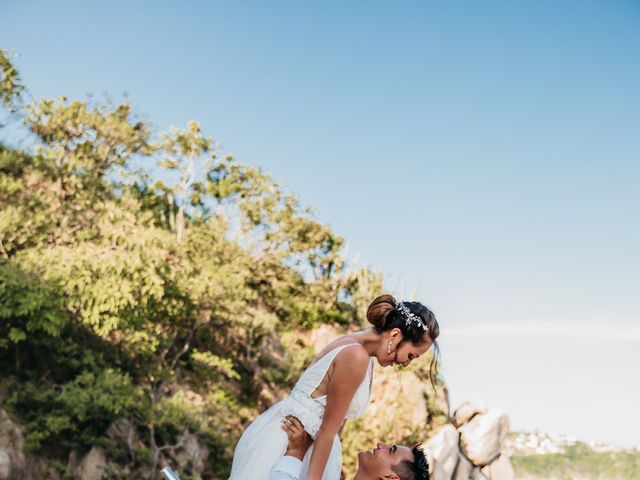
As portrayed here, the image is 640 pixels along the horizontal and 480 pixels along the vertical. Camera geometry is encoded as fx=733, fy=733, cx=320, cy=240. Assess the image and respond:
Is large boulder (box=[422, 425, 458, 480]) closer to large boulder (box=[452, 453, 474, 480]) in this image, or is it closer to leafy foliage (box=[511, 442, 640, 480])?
large boulder (box=[452, 453, 474, 480])

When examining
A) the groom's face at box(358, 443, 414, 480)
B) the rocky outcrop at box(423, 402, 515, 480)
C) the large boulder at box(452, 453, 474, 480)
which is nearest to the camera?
the groom's face at box(358, 443, 414, 480)

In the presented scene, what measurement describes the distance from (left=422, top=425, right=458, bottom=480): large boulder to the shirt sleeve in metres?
21.7

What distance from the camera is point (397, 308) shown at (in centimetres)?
292

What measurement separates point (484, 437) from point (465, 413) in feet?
3.56

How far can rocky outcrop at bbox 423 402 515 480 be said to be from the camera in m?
24.0

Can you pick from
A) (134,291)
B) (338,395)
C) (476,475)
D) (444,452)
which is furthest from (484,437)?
(338,395)

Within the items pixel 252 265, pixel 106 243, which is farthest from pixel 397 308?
pixel 252 265

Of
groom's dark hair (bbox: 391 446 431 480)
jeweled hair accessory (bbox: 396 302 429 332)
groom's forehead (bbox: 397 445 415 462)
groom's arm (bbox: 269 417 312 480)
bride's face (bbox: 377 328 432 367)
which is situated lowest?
groom's arm (bbox: 269 417 312 480)

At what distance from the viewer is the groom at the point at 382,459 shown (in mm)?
2924

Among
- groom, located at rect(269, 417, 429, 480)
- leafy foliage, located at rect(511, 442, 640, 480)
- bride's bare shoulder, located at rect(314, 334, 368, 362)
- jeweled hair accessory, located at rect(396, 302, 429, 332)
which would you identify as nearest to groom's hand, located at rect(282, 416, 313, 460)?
groom, located at rect(269, 417, 429, 480)

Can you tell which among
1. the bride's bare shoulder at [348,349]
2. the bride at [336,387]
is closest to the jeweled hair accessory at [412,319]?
the bride at [336,387]

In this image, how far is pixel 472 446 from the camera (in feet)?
82.0

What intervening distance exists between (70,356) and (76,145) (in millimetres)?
6735

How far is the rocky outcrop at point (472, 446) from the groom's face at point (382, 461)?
21.3 m
